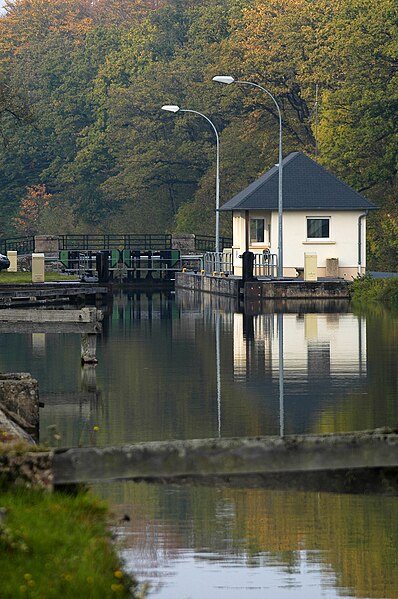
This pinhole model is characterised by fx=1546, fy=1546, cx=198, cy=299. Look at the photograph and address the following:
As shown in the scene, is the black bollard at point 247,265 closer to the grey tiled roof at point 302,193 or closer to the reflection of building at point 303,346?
the grey tiled roof at point 302,193

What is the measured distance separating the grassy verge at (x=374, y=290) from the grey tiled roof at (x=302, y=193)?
6.03m

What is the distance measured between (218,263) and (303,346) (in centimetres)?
3282

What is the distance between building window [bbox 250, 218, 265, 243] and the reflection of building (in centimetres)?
1919

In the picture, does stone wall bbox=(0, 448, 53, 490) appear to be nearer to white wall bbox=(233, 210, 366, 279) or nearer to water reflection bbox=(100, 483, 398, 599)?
water reflection bbox=(100, 483, 398, 599)

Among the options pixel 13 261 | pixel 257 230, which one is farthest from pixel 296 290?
pixel 13 261

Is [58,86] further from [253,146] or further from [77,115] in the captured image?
[253,146]

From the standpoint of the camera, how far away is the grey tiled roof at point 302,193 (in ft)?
201

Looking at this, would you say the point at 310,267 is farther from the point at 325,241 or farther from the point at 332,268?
the point at 325,241

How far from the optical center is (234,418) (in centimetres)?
1908

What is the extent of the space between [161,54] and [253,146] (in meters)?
24.4

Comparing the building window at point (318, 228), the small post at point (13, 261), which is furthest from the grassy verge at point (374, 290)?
the small post at point (13, 261)

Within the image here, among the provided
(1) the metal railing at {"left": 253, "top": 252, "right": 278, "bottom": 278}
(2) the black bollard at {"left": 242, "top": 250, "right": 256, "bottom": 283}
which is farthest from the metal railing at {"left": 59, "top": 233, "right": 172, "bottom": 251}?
(2) the black bollard at {"left": 242, "top": 250, "right": 256, "bottom": 283}

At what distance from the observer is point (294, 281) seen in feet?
178

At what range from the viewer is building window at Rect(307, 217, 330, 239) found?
61594 millimetres
